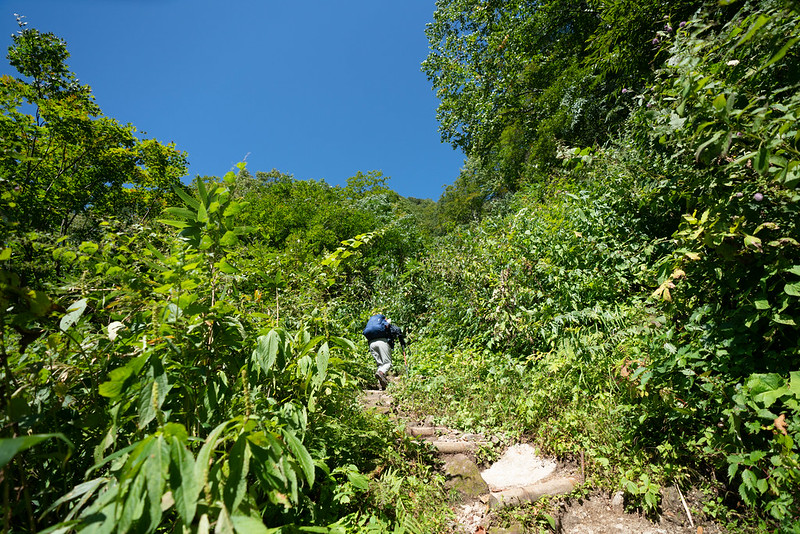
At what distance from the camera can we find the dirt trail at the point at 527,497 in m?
2.11

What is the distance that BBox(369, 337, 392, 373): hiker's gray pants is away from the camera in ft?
19.2

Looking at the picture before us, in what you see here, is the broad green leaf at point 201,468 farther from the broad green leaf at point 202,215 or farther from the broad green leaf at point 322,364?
the broad green leaf at point 202,215

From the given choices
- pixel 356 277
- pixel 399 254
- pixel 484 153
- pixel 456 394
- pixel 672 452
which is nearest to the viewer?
pixel 672 452

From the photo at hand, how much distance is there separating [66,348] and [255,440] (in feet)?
3.19

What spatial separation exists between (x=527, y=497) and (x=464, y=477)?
516 mm

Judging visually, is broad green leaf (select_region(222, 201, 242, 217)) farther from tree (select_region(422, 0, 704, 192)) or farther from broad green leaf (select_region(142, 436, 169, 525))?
tree (select_region(422, 0, 704, 192))

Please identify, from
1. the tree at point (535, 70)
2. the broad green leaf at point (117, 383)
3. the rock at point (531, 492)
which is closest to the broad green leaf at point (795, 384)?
the rock at point (531, 492)

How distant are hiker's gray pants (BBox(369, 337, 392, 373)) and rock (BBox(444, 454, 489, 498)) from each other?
118 inches

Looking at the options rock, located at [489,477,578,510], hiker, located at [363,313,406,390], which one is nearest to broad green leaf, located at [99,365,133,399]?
rock, located at [489,477,578,510]

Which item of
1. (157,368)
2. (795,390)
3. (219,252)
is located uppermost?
(219,252)

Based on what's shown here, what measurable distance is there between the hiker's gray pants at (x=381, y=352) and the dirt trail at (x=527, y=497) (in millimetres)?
2665

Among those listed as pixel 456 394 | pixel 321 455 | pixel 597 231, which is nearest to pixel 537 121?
pixel 597 231

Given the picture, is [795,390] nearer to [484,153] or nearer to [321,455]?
[321,455]

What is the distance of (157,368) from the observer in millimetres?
1014
